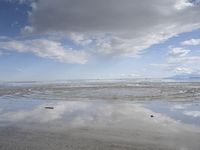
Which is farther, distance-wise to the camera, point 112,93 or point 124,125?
point 112,93

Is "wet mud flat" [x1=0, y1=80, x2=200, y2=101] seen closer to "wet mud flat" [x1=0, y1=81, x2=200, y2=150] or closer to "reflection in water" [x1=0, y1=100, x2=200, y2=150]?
"reflection in water" [x1=0, y1=100, x2=200, y2=150]

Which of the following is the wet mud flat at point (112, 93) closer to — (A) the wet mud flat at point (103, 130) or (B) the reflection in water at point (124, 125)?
(B) the reflection in water at point (124, 125)

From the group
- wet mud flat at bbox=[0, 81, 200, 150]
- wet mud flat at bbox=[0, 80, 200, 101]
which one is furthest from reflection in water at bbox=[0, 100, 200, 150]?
wet mud flat at bbox=[0, 80, 200, 101]

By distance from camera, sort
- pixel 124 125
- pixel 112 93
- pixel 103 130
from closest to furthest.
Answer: pixel 103 130 → pixel 124 125 → pixel 112 93

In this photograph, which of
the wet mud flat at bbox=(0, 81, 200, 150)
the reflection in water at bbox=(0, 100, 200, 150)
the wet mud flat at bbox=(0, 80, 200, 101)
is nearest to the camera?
the wet mud flat at bbox=(0, 81, 200, 150)

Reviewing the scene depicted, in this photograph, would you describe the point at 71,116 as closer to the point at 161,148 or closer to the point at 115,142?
the point at 115,142

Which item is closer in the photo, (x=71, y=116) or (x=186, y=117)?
(x=186, y=117)

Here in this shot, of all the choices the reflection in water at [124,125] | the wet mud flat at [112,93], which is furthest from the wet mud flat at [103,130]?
the wet mud flat at [112,93]

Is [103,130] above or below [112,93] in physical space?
below

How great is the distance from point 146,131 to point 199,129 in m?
3.03

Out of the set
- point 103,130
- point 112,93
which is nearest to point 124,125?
point 103,130

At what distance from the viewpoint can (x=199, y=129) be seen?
14.8m

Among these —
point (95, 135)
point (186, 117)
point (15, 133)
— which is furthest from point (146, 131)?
point (15, 133)

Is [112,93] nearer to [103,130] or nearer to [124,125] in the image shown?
[124,125]
